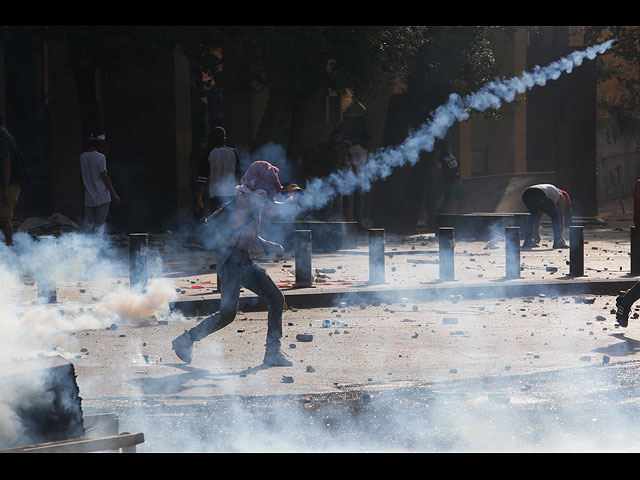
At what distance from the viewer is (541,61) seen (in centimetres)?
3600

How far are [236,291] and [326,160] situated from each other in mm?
10194

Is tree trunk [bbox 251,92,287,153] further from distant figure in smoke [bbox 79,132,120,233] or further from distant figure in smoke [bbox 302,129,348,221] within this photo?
distant figure in smoke [bbox 79,132,120,233]

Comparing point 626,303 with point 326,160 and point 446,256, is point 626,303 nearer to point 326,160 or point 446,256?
point 446,256

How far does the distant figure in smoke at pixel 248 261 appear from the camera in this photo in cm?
791

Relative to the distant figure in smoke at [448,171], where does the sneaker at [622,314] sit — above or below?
below

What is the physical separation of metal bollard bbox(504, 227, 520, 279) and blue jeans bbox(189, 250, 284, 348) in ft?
18.3

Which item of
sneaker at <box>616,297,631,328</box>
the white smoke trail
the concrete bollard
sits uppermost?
the white smoke trail

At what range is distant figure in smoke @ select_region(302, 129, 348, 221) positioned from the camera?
18.1m

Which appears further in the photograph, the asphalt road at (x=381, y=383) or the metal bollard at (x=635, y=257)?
the metal bollard at (x=635, y=257)

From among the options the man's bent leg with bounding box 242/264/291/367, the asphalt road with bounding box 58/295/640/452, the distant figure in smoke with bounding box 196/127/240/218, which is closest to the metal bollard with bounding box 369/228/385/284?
the asphalt road with bounding box 58/295/640/452

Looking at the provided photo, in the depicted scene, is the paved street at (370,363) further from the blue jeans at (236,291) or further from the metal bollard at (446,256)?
the blue jeans at (236,291)

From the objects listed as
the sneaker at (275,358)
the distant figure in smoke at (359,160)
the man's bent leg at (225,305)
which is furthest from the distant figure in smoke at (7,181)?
the distant figure in smoke at (359,160)

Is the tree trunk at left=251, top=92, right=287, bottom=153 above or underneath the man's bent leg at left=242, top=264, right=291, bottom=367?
above
